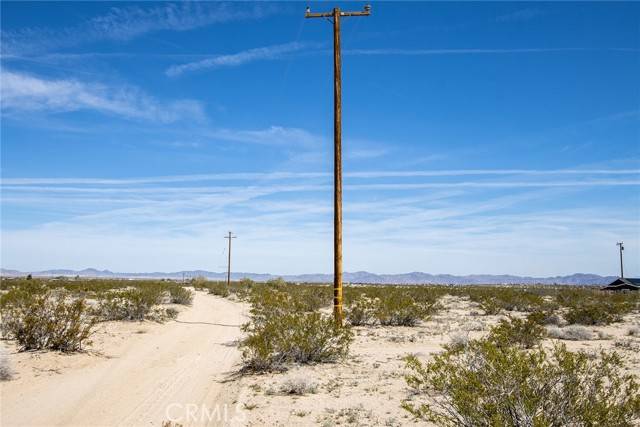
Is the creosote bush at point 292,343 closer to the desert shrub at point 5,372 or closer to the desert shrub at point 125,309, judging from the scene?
the desert shrub at point 5,372

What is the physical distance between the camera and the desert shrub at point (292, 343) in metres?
9.62

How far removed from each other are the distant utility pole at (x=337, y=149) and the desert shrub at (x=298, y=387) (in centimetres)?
524

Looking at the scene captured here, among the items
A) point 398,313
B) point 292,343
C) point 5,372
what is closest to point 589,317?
point 398,313

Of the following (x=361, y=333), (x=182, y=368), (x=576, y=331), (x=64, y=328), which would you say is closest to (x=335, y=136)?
(x=361, y=333)

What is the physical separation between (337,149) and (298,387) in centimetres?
850

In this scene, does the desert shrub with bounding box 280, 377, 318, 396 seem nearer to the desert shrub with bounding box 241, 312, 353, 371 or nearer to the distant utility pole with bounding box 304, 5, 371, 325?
the desert shrub with bounding box 241, 312, 353, 371

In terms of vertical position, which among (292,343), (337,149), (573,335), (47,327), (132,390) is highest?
(337,149)

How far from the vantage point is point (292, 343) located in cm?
1020

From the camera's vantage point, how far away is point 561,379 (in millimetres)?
4848

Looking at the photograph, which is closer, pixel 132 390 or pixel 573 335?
pixel 132 390

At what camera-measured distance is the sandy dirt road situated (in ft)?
21.8

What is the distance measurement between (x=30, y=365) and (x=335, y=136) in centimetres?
1027

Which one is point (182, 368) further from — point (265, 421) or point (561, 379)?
point (561, 379)

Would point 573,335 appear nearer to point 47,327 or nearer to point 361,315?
point 361,315
